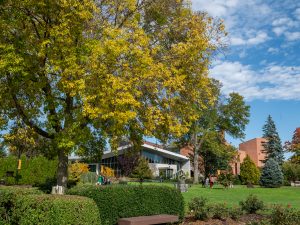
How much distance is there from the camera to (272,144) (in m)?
71.4

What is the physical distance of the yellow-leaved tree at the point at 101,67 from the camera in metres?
12.3

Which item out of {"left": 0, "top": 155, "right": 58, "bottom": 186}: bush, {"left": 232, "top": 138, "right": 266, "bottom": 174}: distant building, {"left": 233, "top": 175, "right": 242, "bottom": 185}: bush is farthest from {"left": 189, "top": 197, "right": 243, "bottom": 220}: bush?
{"left": 232, "top": 138, "right": 266, "bottom": 174}: distant building

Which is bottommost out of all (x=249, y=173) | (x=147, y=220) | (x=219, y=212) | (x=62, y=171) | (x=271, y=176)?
(x=147, y=220)

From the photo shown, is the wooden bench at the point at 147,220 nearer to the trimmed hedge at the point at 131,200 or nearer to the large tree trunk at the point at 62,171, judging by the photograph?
the trimmed hedge at the point at 131,200

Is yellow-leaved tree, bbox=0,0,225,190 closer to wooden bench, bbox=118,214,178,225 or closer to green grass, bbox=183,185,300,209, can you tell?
wooden bench, bbox=118,214,178,225

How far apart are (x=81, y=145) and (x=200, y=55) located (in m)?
5.68

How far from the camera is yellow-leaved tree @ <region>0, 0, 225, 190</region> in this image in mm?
12289

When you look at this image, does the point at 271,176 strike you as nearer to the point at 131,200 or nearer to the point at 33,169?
the point at 33,169

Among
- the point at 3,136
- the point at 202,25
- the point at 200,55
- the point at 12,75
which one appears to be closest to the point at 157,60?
the point at 200,55

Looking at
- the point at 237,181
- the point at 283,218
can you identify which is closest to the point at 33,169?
the point at 283,218

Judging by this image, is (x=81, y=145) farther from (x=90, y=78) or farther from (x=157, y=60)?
(x=157, y=60)

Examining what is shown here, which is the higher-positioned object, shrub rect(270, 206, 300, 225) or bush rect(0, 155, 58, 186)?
bush rect(0, 155, 58, 186)

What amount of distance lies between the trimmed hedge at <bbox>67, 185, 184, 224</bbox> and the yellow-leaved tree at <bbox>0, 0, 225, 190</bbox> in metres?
2.19

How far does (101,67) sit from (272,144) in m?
64.3
